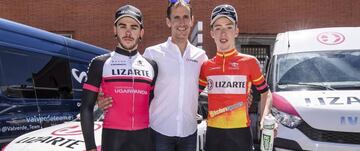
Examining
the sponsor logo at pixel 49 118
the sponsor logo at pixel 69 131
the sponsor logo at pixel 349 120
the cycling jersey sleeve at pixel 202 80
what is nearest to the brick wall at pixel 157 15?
the sponsor logo at pixel 49 118

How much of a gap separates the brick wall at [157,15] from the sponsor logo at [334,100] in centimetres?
1102

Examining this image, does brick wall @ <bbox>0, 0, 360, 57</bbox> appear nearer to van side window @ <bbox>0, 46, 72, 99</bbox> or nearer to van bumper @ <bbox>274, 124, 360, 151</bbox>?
van side window @ <bbox>0, 46, 72, 99</bbox>

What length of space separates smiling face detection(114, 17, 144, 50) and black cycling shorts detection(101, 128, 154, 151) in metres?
0.64

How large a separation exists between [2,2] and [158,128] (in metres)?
13.8

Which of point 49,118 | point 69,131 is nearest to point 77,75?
point 49,118

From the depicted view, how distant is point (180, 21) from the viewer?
3.42m

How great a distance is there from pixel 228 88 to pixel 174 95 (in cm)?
44

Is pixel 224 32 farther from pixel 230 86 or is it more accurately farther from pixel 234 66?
pixel 230 86

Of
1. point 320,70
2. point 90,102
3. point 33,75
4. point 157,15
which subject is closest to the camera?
Result: point 90,102

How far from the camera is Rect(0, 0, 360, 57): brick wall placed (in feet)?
50.7

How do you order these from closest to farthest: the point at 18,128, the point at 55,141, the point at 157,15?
the point at 55,141
the point at 18,128
the point at 157,15

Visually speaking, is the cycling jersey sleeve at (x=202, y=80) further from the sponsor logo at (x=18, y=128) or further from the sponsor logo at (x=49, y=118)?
the sponsor logo at (x=49, y=118)

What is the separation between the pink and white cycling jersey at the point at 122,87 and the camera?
→ 3.08m

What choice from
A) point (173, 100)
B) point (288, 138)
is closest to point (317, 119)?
point (288, 138)
